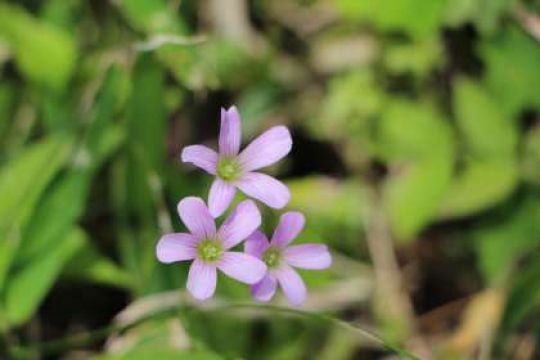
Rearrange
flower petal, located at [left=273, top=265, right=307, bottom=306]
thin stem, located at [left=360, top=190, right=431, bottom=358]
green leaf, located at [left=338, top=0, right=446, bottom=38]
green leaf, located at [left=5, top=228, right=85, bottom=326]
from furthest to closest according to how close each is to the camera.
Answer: thin stem, located at [left=360, top=190, right=431, bottom=358] < green leaf, located at [left=338, top=0, right=446, bottom=38] < green leaf, located at [left=5, top=228, right=85, bottom=326] < flower petal, located at [left=273, top=265, right=307, bottom=306]

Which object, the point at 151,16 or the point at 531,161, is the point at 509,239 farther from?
the point at 151,16

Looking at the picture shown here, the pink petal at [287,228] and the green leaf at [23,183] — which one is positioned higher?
the green leaf at [23,183]

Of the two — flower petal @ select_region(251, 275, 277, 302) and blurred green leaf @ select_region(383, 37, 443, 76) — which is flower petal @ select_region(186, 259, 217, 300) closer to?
flower petal @ select_region(251, 275, 277, 302)

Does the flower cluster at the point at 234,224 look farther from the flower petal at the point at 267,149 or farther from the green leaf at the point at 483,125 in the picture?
the green leaf at the point at 483,125

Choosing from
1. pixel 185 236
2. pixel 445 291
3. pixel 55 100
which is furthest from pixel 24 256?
pixel 445 291

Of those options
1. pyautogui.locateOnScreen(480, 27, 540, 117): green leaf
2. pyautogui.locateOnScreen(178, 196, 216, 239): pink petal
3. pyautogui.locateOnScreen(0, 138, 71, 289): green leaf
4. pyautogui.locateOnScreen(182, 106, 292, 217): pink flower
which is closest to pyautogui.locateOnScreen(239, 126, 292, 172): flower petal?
pyautogui.locateOnScreen(182, 106, 292, 217): pink flower

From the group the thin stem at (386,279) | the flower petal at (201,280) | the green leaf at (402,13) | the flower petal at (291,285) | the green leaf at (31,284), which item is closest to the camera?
the flower petal at (201,280)

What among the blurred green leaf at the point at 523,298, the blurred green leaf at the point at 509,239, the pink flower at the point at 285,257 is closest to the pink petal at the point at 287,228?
the pink flower at the point at 285,257

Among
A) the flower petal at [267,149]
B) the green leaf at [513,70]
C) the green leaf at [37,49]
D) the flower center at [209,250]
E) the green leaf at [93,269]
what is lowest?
the flower center at [209,250]
